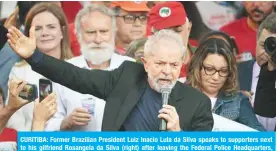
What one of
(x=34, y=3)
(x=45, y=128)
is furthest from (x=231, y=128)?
(x=34, y=3)

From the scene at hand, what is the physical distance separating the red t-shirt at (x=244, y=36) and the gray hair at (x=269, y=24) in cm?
12

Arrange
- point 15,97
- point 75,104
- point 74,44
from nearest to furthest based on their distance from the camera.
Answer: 1. point 15,97
2. point 75,104
3. point 74,44

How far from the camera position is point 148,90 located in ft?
19.2

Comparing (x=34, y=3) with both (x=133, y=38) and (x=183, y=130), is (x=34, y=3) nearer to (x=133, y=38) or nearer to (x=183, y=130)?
(x=133, y=38)

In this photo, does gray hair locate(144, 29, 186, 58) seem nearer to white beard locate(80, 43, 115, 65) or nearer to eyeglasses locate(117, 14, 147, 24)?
white beard locate(80, 43, 115, 65)

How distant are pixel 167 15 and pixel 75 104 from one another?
2.84 ft

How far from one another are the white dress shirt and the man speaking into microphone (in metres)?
0.59

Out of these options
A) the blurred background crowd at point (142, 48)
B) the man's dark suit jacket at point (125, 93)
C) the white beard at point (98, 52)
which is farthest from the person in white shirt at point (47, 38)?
the man's dark suit jacket at point (125, 93)

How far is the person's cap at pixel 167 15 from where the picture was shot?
6383 mm

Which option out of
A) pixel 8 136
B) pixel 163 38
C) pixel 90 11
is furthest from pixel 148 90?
pixel 8 136

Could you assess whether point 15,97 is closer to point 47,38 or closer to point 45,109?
point 45,109

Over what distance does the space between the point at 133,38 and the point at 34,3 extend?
743mm

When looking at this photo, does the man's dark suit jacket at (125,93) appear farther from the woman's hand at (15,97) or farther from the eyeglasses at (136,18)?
the eyeglasses at (136,18)

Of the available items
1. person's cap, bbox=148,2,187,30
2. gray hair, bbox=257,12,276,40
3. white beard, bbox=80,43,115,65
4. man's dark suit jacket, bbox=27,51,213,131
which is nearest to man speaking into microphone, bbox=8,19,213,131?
man's dark suit jacket, bbox=27,51,213,131
